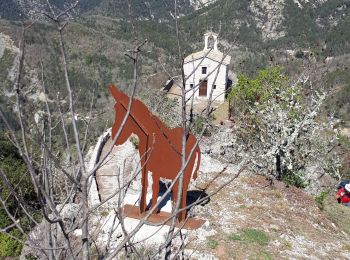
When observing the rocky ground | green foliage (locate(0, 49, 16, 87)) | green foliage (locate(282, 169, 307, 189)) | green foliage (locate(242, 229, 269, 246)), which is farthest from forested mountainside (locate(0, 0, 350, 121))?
green foliage (locate(242, 229, 269, 246))

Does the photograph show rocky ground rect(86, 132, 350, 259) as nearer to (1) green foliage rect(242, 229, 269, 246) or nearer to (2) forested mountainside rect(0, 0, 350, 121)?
(1) green foliage rect(242, 229, 269, 246)

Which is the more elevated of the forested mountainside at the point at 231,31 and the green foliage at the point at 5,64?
the forested mountainside at the point at 231,31

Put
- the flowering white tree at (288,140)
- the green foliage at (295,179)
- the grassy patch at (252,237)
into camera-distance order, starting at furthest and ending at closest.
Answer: the green foliage at (295,179)
the flowering white tree at (288,140)
the grassy patch at (252,237)

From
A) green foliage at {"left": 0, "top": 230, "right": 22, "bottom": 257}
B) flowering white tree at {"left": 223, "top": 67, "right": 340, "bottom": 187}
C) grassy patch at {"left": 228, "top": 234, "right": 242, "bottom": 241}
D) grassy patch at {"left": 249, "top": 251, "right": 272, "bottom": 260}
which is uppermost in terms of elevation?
flowering white tree at {"left": 223, "top": 67, "right": 340, "bottom": 187}

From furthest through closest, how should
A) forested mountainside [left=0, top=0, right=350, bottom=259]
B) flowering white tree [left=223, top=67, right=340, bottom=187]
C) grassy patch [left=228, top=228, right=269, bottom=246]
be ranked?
flowering white tree [left=223, top=67, right=340, bottom=187] < grassy patch [left=228, top=228, right=269, bottom=246] < forested mountainside [left=0, top=0, right=350, bottom=259]

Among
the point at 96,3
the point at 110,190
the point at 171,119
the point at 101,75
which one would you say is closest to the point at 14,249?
the point at 110,190

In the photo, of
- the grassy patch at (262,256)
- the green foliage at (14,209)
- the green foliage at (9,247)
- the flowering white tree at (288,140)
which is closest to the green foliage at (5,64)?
the green foliage at (14,209)

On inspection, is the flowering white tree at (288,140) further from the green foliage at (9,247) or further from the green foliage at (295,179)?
the green foliage at (9,247)

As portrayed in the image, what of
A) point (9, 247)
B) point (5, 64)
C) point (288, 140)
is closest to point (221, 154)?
point (288, 140)

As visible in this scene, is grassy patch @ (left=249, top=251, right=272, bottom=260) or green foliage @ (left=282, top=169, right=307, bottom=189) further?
green foliage @ (left=282, top=169, right=307, bottom=189)

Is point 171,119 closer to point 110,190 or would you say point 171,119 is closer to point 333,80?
point 110,190

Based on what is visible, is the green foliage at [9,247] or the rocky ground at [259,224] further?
the green foliage at [9,247]

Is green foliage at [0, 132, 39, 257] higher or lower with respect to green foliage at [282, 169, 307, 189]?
lower

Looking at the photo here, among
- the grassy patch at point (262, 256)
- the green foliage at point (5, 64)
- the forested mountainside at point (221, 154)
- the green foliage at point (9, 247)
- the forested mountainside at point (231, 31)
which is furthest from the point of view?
the forested mountainside at point (231, 31)
